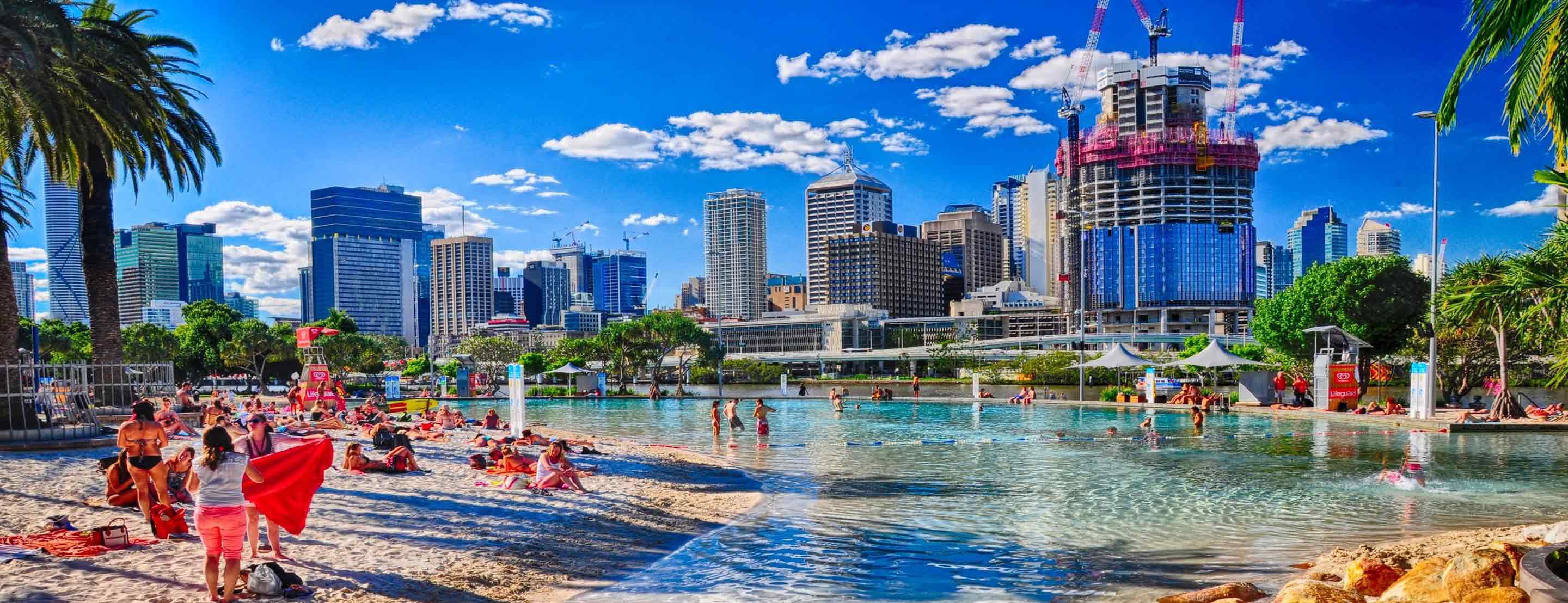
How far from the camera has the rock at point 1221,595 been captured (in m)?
10.1

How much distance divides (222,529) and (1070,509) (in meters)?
12.9

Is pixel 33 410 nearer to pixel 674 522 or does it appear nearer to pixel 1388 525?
pixel 674 522

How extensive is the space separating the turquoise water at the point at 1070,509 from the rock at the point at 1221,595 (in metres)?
0.65

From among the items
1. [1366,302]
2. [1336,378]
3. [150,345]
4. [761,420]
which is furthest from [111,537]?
[150,345]

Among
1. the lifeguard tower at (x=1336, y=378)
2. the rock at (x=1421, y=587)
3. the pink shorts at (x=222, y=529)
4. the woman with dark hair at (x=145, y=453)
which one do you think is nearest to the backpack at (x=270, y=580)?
the pink shorts at (x=222, y=529)

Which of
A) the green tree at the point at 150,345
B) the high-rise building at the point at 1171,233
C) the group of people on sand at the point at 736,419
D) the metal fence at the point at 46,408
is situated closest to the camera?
the metal fence at the point at 46,408

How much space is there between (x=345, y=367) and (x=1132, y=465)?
67271 millimetres

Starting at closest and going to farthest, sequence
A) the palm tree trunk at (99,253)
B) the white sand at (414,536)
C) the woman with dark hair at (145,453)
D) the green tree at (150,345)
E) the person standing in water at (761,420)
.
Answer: the white sand at (414,536) → the woman with dark hair at (145,453) → the palm tree trunk at (99,253) → the person standing in water at (761,420) → the green tree at (150,345)

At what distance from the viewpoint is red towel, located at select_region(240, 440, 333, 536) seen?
415 inches

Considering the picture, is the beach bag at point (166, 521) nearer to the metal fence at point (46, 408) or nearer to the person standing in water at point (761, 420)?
the metal fence at point (46, 408)

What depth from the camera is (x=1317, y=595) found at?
8953 mm

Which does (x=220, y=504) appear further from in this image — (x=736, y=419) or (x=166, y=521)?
(x=736, y=419)

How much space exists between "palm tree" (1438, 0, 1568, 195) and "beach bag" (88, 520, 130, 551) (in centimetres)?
1361

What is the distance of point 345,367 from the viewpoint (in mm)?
75750
